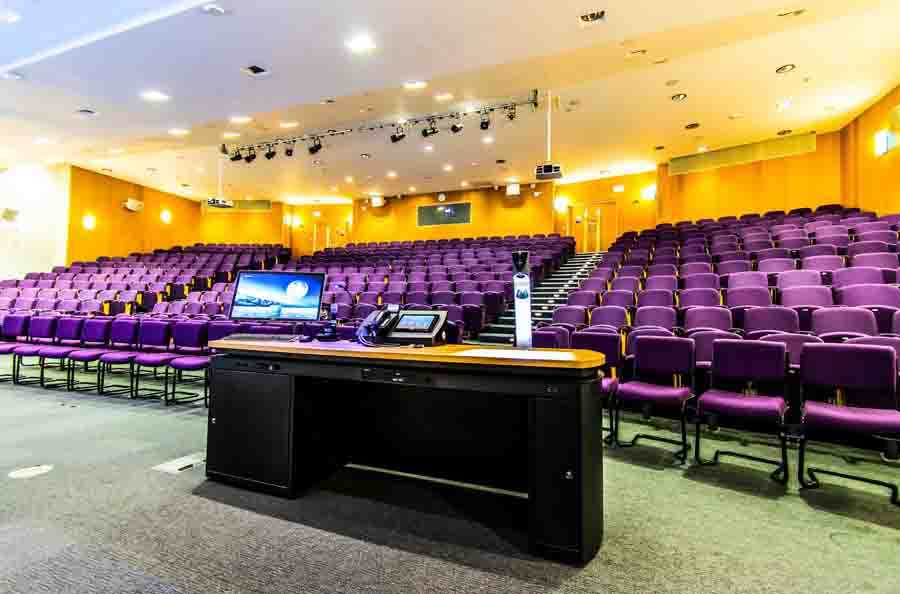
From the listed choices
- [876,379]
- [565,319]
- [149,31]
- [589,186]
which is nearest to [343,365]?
[876,379]

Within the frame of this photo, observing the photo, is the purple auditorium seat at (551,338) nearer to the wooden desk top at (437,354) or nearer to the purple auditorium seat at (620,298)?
the wooden desk top at (437,354)

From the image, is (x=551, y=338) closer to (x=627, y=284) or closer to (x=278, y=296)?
(x=278, y=296)

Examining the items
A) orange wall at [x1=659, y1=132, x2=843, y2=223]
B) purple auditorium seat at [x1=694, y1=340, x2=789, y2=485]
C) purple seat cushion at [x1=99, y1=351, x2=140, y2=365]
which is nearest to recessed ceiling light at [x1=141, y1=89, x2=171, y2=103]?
purple seat cushion at [x1=99, y1=351, x2=140, y2=365]

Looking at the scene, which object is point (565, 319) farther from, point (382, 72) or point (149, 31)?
point (149, 31)

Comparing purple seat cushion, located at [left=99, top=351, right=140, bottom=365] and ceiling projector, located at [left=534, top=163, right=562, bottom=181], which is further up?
ceiling projector, located at [left=534, top=163, right=562, bottom=181]

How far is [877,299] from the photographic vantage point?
4.69m

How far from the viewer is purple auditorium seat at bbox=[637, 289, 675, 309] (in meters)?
5.79

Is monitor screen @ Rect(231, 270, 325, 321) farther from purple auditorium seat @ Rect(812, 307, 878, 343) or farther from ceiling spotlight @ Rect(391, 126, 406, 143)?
ceiling spotlight @ Rect(391, 126, 406, 143)

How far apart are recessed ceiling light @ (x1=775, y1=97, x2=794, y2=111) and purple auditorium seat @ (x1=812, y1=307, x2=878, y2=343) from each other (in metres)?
6.05

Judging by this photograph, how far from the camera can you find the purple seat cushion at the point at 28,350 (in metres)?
5.68

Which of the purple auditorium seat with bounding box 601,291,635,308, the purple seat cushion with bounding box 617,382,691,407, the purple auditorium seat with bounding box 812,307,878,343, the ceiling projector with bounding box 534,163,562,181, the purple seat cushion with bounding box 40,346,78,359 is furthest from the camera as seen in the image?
the ceiling projector with bounding box 534,163,562,181

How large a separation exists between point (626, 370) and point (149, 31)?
21.5 ft

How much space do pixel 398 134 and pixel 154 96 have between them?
432 centimetres

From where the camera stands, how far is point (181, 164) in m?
12.3
